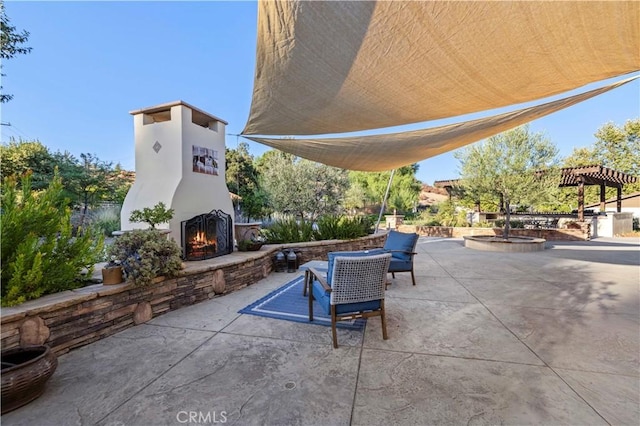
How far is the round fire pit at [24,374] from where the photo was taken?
1.63 meters

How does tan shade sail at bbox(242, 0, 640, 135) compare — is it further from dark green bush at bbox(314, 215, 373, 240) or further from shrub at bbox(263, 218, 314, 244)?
dark green bush at bbox(314, 215, 373, 240)

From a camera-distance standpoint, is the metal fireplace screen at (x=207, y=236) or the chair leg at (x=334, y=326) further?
the metal fireplace screen at (x=207, y=236)

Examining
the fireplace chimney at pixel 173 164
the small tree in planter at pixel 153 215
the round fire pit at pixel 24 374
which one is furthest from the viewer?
Result: the fireplace chimney at pixel 173 164

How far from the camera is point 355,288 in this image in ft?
8.50

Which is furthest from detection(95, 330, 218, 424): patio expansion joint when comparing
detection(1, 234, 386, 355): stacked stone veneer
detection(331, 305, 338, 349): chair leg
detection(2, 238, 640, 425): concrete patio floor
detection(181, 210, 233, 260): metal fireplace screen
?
detection(181, 210, 233, 260): metal fireplace screen

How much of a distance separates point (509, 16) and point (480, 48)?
32cm

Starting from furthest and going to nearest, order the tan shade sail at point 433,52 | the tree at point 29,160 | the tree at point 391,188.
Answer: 1. the tree at point 391,188
2. the tree at point 29,160
3. the tan shade sail at point 433,52

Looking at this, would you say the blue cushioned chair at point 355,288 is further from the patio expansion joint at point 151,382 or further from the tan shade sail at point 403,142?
the tan shade sail at point 403,142

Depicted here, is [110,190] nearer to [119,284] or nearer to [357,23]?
[119,284]

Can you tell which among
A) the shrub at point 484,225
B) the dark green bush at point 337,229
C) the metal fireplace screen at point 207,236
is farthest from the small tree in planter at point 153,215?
the shrub at point 484,225

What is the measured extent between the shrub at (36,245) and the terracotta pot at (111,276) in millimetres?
238

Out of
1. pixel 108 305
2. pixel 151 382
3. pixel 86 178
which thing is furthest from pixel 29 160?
pixel 151 382

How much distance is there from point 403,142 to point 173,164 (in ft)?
12.4

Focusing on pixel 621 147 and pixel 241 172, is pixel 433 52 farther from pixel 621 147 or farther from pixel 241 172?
pixel 621 147
